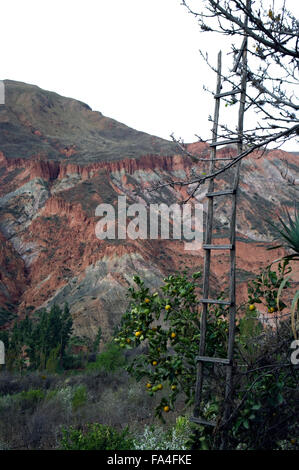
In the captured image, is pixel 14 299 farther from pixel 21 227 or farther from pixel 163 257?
→ pixel 163 257

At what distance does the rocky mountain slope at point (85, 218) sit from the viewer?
114 ft

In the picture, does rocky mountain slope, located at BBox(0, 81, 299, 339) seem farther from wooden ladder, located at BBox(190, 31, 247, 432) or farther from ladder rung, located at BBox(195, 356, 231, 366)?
ladder rung, located at BBox(195, 356, 231, 366)

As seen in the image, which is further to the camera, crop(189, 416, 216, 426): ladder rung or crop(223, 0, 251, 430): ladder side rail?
crop(189, 416, 216, 426): ladder rung

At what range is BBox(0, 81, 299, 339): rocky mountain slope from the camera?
3475 cm

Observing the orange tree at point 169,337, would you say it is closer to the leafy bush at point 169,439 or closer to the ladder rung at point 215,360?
the ladder rung at point 215,360

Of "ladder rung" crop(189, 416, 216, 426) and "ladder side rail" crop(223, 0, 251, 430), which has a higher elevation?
"ladder side rail" crop(223, 0, 251, 430)

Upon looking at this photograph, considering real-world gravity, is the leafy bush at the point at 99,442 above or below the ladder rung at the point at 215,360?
below

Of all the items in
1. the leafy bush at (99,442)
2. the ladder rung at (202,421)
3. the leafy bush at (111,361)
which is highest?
the ladder rung at (202,421)

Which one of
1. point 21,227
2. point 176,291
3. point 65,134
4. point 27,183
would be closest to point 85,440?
point 176,291

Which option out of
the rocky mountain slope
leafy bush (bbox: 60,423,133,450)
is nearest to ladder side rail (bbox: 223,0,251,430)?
leafy bush (bbox: 60,423,133,450)

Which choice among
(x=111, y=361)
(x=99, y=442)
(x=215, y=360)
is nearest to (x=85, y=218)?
(x=111, y=361)

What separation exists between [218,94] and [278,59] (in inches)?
39.9

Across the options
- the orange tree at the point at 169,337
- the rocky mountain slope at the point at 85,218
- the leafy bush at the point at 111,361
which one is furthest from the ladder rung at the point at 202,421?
the rocky mountain slope at the point at 85,218

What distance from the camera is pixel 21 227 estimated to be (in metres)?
44.6
